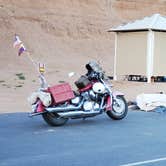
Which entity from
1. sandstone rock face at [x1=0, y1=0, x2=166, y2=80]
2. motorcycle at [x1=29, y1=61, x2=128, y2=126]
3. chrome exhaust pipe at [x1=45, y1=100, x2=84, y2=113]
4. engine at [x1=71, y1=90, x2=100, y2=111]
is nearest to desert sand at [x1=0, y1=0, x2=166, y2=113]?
sandstone rock face at [x1=0, y1=0, x2=166, y2=80]

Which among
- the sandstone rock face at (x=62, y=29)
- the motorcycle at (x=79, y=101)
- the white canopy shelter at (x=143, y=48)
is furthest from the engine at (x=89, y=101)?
the sandstone rock face at (x=62, y=29)

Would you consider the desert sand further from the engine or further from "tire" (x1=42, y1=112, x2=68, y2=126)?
"tire" (x1=42, y1=112, x2=68, y2=126)

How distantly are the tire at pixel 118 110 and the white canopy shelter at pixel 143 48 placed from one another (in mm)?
12395

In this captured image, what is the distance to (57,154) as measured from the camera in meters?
9.30

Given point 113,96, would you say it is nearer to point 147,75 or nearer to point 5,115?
point 5,115

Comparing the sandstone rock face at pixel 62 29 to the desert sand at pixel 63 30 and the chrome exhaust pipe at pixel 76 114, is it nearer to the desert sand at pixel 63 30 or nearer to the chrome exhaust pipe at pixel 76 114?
the desert sand at pixel 63 30

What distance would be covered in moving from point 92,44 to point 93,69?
123 ft

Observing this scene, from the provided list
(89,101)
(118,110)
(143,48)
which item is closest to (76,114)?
(89,101)

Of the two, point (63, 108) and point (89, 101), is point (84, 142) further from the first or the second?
point (89, 101)

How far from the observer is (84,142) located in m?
10.5

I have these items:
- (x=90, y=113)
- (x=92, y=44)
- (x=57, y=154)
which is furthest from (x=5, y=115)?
(x=92, y=44)

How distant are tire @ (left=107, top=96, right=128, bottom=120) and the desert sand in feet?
62.5

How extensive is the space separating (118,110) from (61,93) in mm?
1631

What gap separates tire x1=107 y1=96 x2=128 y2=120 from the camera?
13.6 metres
